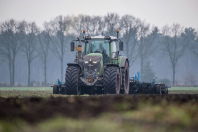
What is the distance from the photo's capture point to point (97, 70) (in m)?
15.6

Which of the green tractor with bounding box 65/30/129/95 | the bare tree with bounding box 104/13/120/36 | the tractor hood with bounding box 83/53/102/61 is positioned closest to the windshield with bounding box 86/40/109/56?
the green tractor with bounding box 65/30/129/95

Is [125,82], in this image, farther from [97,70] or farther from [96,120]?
[96,120]

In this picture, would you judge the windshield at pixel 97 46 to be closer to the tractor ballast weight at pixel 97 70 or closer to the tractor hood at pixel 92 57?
the tractor ballast weight at pixel 97 70

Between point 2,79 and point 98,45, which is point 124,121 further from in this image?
point 2,79

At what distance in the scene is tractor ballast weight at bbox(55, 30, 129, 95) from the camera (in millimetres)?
15094

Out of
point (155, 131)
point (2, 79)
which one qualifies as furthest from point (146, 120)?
point (2, 79)

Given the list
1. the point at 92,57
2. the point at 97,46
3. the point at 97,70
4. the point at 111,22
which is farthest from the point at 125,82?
the point at 111,22

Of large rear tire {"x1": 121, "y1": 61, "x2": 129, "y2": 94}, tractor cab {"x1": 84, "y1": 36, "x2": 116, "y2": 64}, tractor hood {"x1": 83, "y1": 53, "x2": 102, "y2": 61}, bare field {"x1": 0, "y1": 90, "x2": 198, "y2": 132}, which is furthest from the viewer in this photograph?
large rear tire {"x1": 121, "y1": 61, "x2": 129, "y2": 94}

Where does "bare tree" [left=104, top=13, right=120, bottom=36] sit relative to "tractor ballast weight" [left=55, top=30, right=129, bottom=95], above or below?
above

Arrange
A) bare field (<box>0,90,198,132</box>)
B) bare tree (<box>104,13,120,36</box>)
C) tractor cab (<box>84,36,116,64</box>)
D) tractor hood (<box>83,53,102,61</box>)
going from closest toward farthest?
1. bare field (<box>0,90,198,132</box>)
2. tractor hood (<box>83,53,102,61</box>)
3. tractor cab (<box>84,36,116,64</box>)
4. bare tree (<box>104,13,120,36</box>)

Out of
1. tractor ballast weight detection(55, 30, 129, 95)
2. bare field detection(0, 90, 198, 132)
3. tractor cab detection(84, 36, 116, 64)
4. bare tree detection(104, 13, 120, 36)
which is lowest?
bare field detection(0, 90, 198, 132)

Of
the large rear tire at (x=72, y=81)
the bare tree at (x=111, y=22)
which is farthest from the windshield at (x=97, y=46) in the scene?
the bare tree at (x=111, y=22)

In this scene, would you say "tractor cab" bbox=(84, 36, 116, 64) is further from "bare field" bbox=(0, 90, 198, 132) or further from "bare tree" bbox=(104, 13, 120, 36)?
"bare tree" bbox=(104, 13, 120, 36)

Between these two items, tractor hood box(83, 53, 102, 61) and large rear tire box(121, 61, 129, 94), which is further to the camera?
large rear tire box(121, 61, 129, 94)
